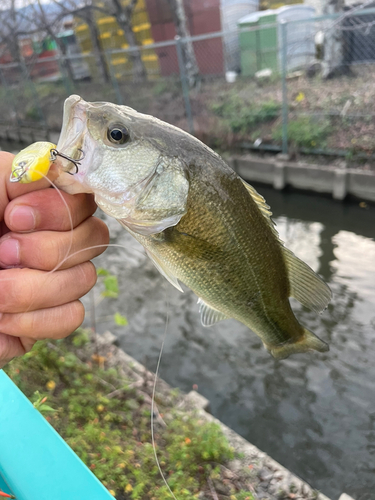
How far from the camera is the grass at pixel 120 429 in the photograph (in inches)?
87.6

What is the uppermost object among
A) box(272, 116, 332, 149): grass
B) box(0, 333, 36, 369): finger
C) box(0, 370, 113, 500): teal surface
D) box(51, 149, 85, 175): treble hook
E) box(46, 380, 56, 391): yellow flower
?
box(51, 149, 85, 175): treble hook

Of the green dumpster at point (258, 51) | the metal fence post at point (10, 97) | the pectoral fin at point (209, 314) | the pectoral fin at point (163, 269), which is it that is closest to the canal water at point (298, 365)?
Result: the pectoral fin at point (209, 314)

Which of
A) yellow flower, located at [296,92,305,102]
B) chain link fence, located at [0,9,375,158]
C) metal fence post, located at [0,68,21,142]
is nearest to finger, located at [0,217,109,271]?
chain link fence, located at [0,9,375,158]

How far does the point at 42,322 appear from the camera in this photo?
44.4 inches

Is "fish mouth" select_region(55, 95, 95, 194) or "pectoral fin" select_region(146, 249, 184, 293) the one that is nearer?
"fish mouth" select_region(55, 95, 95, 194)

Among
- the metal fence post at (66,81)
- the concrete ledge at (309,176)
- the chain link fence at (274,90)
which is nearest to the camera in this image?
the concrete ledge at (309,176)

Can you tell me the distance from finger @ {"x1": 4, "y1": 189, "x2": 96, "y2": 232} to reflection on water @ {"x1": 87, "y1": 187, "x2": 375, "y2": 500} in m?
0.90

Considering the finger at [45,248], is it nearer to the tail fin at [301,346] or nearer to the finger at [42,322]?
the finger at [42,322]

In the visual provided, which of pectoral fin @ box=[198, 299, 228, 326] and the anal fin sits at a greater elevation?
the anal fin

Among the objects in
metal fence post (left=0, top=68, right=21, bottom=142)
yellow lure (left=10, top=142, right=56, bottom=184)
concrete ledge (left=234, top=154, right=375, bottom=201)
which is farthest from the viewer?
metal fence post (left=0, top=68, right=21, bottom=142)

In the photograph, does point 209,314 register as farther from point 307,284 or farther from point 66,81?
point 66,81

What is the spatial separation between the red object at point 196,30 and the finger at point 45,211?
432 inches

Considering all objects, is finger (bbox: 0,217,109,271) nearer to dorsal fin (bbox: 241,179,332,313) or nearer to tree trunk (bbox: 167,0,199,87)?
dorsal fin (bbox: 241,179,332,313)

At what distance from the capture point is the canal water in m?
2.87
